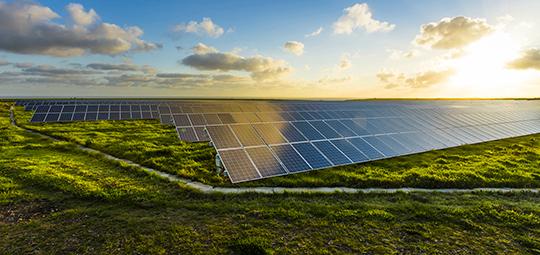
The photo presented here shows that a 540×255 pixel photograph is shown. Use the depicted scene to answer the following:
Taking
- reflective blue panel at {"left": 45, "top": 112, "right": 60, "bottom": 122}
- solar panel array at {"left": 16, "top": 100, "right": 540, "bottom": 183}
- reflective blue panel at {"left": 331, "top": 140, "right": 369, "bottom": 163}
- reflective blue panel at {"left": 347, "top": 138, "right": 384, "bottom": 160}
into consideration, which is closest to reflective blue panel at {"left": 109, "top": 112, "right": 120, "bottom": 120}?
reflective blue panel at {"left": 45, "top": 112, "right": 60, "bottom": 122}

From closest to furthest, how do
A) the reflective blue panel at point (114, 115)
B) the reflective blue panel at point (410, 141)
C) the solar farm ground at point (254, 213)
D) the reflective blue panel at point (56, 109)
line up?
the solar farm ground at point (254, 213) < the reflective blue panel at point (410, 141) < the reflective blue panel at point (56, 109) < the reflective blue panel at point (114, 115)

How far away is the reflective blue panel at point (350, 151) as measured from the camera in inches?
600

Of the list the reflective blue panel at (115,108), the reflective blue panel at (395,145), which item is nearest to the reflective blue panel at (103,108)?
the reflective blue panel at (115,108)

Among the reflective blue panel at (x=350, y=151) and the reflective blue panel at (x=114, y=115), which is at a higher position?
the reflective blue panel at (x=114, y=115)

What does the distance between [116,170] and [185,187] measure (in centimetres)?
550

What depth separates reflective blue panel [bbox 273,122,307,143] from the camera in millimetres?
15758

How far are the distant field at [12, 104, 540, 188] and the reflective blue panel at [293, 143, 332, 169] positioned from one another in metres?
0.62

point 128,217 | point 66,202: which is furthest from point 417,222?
point 66,202

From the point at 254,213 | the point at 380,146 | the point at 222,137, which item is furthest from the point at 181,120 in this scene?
the point at 380,146

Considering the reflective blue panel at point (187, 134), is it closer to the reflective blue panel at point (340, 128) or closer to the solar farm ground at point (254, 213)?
the solar farm ground at point (254, 213)

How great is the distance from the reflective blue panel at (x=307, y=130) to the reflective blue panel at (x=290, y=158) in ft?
7.87

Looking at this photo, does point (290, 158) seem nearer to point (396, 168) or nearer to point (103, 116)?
point (396, 168)

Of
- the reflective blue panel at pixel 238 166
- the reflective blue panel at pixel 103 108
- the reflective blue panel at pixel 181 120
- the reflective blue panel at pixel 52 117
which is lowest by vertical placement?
the reflective blue panel at pixel 238 166

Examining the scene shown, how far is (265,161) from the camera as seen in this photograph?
42.4 feet
